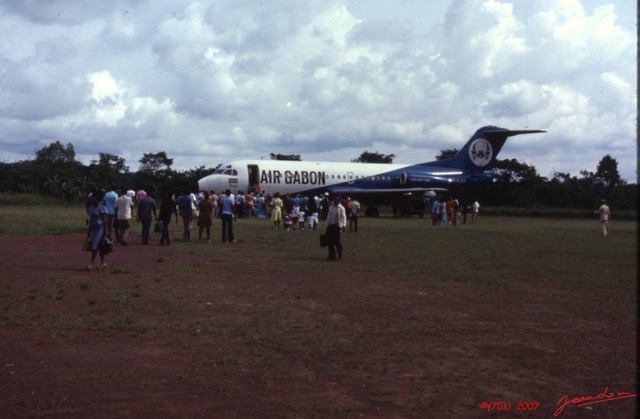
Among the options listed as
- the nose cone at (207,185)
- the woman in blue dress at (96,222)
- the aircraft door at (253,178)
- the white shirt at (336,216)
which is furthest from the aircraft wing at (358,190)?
the woman in blue dress at (96,222)

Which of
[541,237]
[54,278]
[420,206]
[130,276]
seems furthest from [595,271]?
[420,206]

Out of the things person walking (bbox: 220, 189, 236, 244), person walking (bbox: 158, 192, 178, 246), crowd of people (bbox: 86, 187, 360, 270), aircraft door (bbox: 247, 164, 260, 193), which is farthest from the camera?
aircraft door (bbox: 247, 164, 260, 193)

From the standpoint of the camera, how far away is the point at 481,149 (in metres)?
51.5

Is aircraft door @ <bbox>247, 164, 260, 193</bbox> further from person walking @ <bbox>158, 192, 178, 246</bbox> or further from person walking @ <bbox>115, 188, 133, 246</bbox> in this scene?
person walking @ <bbox>115, 188, 133, 246</bbox>

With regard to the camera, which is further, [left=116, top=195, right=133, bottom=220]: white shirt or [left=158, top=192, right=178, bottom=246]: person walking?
[left=158, top=192, right=178, bottom=246]: person walking

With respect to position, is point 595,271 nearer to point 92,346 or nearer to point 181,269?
point 181,269

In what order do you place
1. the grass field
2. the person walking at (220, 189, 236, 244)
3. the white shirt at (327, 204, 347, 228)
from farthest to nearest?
1. the person walking at (220, 189, 236, 244)
2. the white shirt at (327, 204, 347, 228)
3. the grass field

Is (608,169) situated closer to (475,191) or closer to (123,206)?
(475,191)

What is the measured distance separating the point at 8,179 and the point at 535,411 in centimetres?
7158

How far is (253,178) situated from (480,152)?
17053 mm

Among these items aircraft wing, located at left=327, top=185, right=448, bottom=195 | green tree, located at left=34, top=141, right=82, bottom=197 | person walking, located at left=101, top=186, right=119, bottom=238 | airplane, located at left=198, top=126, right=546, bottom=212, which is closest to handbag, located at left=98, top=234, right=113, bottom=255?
person walking, located at left=101, top=186, right=119, bottom=238

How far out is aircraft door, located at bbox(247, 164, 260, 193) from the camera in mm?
43041

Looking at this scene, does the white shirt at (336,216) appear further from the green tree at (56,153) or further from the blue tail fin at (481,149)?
the green tree at (56,153)

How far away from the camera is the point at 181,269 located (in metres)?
14.4
